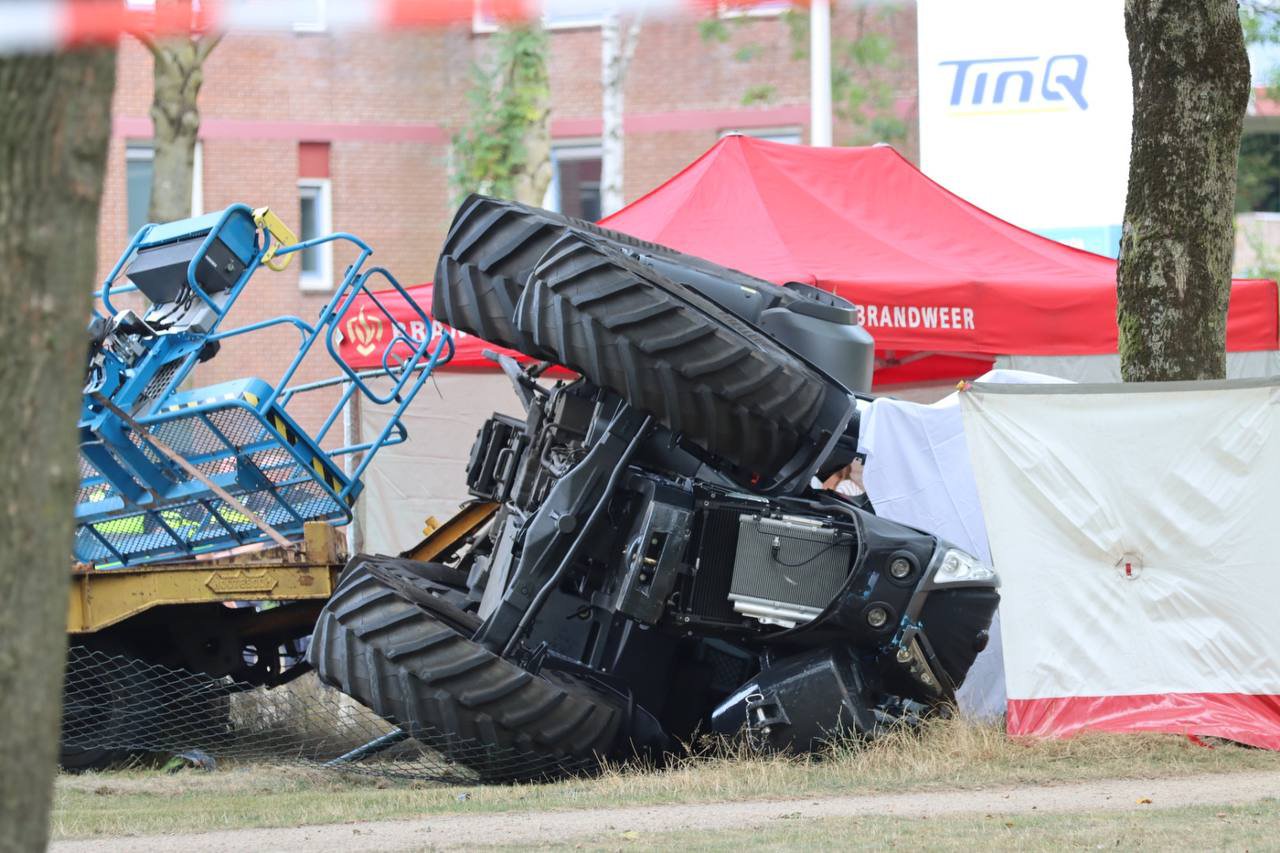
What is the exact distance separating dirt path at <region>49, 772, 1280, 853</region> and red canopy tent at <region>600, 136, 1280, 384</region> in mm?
4544

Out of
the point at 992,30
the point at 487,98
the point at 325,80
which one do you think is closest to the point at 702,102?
the point at 487,98

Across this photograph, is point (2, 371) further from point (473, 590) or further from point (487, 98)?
point (487, 98)

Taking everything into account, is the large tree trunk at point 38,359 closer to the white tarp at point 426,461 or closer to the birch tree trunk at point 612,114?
the white tarp at point 426,461

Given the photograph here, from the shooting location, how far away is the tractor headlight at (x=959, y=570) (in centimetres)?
743

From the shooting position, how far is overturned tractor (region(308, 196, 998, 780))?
7.17m

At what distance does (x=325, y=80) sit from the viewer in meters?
3.89

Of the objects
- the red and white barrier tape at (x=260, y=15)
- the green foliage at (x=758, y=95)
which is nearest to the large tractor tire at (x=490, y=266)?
the red and white barrier tape at (x=260, y=15)

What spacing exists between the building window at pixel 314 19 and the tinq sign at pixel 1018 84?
1193 centimetres

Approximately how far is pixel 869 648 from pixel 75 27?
Answer: 5.07m

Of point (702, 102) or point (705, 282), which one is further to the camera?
point (702, 102)

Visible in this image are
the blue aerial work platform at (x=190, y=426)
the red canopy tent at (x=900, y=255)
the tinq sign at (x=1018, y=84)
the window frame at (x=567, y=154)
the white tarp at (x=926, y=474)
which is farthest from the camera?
the window frame at (x=567, y=154)

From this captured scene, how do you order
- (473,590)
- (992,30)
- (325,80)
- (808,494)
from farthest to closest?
1. (992,30)
2. (473,590)
3. (808,494)
4. (325,80)

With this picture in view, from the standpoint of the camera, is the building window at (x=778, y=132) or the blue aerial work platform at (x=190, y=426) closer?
the blue aerial work platform at (x=190, y=426)

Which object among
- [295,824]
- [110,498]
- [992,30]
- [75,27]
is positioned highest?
[992,30]
